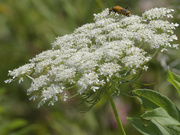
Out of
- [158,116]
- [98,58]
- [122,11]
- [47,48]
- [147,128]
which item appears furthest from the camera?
[47,48]

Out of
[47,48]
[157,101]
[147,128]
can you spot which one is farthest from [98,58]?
[47,48]

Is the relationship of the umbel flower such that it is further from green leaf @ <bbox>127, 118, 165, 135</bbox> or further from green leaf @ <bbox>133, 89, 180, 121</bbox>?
green leaf @ <bbox>127, 118, 165, 135</bbox>

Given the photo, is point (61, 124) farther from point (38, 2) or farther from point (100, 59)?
point (100, 59)

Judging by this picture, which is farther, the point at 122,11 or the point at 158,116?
the point at 122,11

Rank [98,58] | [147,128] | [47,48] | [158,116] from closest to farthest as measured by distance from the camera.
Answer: [158,116], [147,128], [98,58], [47,48]

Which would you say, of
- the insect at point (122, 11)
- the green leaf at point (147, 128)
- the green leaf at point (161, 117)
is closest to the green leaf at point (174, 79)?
the green leaf at point (161, 117)

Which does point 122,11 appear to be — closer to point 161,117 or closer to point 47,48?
point 161,117

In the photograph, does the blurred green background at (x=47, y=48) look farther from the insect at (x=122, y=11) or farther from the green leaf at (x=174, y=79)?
the green leaf at (x=174, y=79)

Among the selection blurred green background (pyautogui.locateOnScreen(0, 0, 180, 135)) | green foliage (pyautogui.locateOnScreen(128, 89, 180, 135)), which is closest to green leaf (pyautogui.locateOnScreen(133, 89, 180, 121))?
green foliage (pyautogui.locateOnScreen(128, 89, 180, 135))
